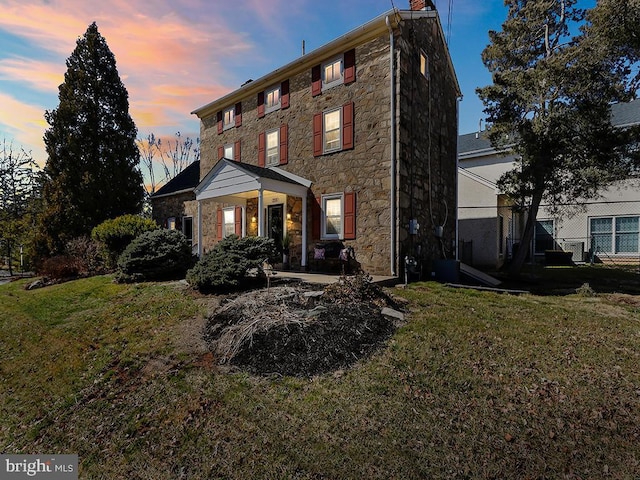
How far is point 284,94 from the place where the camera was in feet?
35.7

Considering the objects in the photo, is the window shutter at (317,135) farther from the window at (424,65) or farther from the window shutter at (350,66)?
the window at (424,65)

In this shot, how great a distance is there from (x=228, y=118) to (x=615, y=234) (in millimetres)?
18284

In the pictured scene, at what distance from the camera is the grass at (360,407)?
2.40m

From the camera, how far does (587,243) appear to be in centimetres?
1522

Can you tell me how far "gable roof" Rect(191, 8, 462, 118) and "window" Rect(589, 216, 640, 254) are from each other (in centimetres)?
954

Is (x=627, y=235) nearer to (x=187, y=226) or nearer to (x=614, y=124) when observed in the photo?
(x=614, y=124)

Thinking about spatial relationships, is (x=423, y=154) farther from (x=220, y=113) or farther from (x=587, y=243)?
(x=587, y=243)

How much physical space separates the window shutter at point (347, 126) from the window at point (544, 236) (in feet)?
43.4

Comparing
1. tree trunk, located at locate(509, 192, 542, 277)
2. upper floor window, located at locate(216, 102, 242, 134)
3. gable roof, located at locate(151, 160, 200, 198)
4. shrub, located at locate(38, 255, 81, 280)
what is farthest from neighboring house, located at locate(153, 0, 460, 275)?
gable roof, located at locate(151, 160, 200, 198)

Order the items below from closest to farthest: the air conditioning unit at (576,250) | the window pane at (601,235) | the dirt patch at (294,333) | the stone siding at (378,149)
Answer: the dirt patch at (294,333)
the stone siding at (378,149)
the window pane at (601,235)
the air conditioning unit at (576,250)

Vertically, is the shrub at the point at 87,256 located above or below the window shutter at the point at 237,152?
below

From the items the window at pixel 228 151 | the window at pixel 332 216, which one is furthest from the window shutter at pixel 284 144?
the window at pixel 228 151

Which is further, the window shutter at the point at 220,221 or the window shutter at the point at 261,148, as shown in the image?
the window shutter at the point at 220,221

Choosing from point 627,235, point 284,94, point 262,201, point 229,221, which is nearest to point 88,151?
point 229,221
